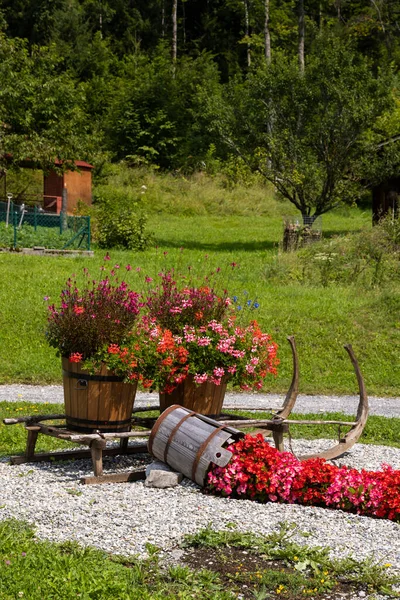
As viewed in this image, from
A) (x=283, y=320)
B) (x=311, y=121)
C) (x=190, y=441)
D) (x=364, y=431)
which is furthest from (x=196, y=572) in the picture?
(x=311, y=121)

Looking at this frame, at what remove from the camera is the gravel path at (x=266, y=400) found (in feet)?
36.8

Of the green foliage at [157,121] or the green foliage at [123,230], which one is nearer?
the green foliage at [123,230]

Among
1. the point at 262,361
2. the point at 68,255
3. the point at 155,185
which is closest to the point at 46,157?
the point at 68,255

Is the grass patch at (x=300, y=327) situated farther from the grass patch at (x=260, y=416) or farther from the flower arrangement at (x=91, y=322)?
the flower arrangement at (x=91, y=322)

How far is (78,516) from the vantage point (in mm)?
5648

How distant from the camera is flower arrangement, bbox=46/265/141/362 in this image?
276 inches

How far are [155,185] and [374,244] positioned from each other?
1953cm

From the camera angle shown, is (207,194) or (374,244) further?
(207,194)

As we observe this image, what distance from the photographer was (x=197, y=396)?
7.52 metres

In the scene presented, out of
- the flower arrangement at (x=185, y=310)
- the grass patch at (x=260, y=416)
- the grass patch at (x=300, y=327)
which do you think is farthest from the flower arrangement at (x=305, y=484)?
the grass patch at (x=300, y=327)

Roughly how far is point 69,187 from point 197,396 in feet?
81.1

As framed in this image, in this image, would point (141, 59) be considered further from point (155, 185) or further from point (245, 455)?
point (245, 455)

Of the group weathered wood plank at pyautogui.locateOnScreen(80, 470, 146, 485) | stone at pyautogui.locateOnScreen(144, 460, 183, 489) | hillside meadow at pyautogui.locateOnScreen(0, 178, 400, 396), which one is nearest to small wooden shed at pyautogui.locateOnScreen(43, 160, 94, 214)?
hillside meadow at pyautogui.locateOnScreen(0, 178, 400, 396)

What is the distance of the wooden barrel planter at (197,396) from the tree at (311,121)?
65.9 ft
